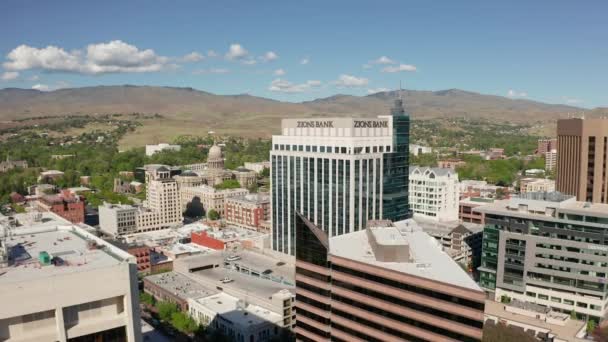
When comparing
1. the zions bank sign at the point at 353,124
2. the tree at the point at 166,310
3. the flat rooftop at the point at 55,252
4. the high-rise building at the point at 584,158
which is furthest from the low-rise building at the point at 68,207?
the high-rise building at the point at 584,158

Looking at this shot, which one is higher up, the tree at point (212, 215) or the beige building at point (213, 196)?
the beige building at point (213, 196)

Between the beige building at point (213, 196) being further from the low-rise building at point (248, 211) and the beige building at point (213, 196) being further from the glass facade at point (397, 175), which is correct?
the glass facade at point (397, 175)

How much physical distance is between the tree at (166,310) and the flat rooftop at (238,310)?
4787 mm

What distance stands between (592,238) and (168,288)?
269 ft

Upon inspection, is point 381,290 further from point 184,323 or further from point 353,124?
point 353,124

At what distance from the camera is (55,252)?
116 feet

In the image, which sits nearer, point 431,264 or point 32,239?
point 32,239

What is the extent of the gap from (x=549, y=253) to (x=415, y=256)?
48061mm

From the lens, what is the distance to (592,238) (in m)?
86.7

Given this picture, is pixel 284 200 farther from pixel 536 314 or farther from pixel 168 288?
pixel 536 314

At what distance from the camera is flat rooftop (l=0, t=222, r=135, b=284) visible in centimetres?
3061

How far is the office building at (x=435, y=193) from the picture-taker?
14462 centimetres

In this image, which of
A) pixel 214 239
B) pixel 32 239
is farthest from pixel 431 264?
pixel 214 239

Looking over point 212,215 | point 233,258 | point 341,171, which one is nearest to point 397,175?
point 341,171
